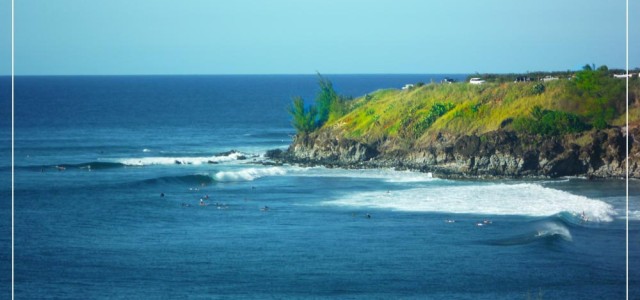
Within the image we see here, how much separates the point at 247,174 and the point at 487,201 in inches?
932

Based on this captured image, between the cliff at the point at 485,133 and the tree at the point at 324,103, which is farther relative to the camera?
the tree at the point at 324,103

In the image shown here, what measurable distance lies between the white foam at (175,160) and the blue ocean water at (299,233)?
266mm

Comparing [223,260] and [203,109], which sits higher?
[203,109]

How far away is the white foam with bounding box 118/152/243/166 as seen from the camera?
329ft

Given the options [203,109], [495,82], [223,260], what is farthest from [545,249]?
[203,109]

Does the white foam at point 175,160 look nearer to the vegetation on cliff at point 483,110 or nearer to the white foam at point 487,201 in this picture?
the vegetation on cliff at point 483,110

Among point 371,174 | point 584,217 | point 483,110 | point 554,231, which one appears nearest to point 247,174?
point 371,174

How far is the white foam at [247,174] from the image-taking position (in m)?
89.6

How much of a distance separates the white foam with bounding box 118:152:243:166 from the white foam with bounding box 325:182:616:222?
1011 inches

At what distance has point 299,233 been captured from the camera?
64188 mm

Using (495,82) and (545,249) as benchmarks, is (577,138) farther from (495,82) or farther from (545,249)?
(545,249)

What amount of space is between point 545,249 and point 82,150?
215 ft

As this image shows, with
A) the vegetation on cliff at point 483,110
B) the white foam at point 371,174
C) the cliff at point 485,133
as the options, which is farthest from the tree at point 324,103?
the white foam at point 371,174

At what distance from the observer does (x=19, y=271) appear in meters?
54.8
